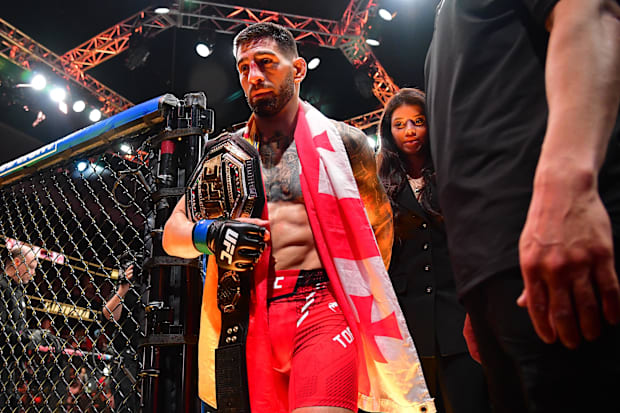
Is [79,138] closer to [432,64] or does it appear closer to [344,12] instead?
[432,64]

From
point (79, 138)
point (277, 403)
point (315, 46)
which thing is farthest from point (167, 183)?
point (315, 46)

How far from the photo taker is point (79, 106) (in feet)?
24.1

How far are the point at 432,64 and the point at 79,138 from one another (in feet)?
5.17

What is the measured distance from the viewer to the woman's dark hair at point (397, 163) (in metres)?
2.01

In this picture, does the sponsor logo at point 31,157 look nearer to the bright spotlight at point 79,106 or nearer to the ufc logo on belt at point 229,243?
the ufc logo on belt at point 229,243

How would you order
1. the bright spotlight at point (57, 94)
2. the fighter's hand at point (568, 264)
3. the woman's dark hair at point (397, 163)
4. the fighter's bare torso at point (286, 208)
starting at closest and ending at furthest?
the fighter's hand at point (568, 264), the fighter's bare torso at point (286, 208), the woman's dark hair at point (397, 163), the bright spotlight at point (57, 94)

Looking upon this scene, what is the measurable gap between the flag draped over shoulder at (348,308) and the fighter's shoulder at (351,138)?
0.13 meters

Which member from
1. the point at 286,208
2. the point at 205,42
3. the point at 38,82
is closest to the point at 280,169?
the point at 286,208

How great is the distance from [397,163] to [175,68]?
661 centimetres

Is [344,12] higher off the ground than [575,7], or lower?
higher

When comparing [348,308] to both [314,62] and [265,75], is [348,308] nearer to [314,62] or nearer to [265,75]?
[265,75]

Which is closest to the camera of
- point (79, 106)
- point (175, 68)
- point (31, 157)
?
point (31, 157)

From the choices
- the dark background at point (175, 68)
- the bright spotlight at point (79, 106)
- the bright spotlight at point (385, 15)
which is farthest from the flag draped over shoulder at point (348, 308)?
the bright spotlight at point (79, 106)

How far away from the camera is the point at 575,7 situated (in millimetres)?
606
